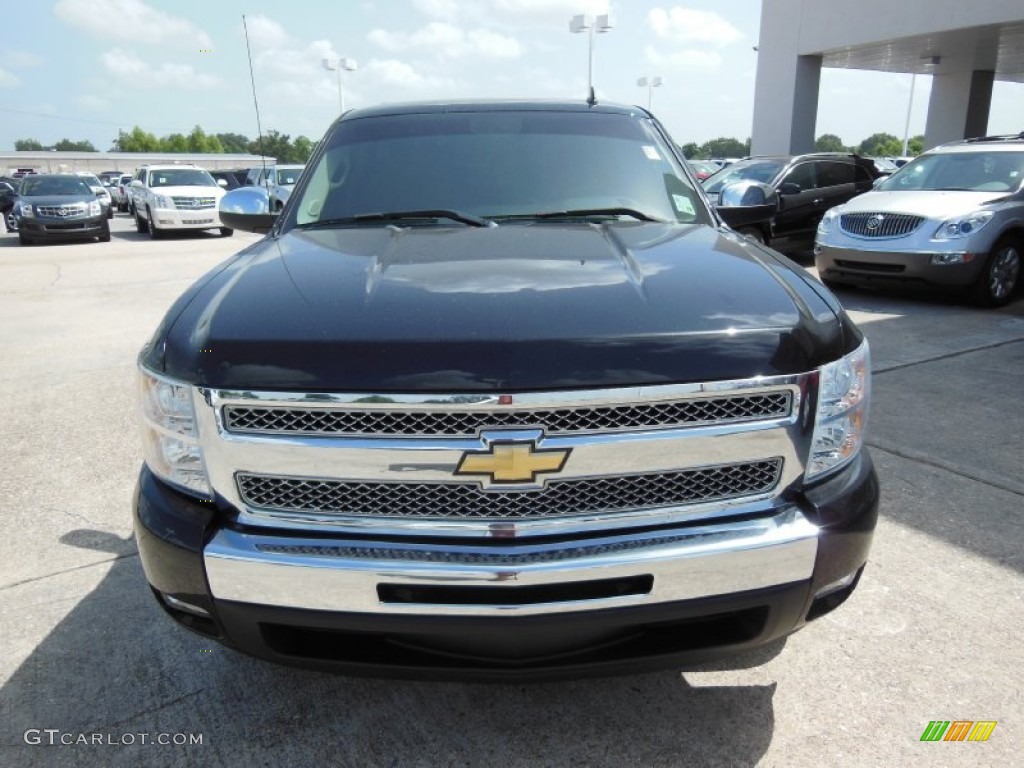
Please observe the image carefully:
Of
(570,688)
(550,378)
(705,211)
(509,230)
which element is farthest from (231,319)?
(705,211)

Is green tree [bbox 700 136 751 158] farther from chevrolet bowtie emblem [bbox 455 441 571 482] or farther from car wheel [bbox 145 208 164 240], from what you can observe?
chevrolet bowtie emblem [bbox 455 441 571 482]

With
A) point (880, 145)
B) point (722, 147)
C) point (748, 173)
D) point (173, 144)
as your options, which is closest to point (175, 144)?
point (173, 144)

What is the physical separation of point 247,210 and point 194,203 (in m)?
16.3

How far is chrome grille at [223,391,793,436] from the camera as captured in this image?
172 centimetres

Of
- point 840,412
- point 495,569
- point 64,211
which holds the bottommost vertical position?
point 64,211

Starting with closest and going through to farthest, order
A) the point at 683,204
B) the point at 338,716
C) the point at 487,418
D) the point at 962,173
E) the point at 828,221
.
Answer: the point at 487,418, the point at 338,716, the point at 683,204, the point at 962,173, the point at 828,221

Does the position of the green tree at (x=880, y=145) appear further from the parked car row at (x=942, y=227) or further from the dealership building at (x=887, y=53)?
the parked car row at (x=942, y=227)

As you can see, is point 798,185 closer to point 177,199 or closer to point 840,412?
point 840,412

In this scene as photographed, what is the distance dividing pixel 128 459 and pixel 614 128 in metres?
3.14

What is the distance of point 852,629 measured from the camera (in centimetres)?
269

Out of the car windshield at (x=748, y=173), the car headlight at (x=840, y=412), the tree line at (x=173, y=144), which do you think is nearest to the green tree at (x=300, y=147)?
the tree line at (x=173, y=144)

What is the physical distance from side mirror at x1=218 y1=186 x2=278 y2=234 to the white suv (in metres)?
14.9

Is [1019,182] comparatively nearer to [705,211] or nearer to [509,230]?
[705,211]

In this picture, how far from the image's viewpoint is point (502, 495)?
177cm
